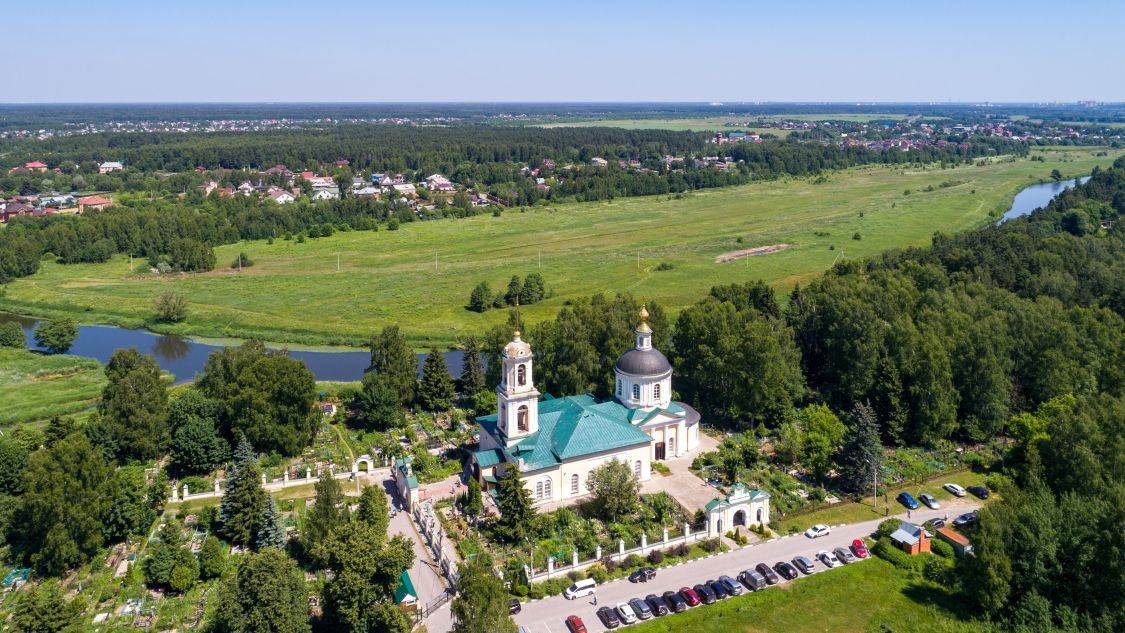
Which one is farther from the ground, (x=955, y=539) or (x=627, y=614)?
(x=955, y=539)

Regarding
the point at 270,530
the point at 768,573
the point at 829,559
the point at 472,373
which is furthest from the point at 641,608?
the point at 472,373

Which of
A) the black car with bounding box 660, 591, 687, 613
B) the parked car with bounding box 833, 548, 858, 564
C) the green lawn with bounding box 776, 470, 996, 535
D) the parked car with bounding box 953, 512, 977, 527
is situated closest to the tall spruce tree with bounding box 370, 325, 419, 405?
the black car with bounding box 660, 591, 687, 613

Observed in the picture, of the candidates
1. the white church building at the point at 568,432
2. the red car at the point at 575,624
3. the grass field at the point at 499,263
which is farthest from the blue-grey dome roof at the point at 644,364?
the grass field at the point at 499,263

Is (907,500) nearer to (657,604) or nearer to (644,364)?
(644,364)

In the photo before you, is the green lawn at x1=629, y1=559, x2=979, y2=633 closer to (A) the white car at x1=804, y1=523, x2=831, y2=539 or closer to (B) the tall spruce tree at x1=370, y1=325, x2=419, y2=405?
(A) the white car at x1=804, y1=523, x2=831, y2=539

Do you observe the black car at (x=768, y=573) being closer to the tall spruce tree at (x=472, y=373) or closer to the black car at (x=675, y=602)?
the black car at (x=675, y=602)

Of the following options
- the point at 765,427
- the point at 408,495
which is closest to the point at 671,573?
the point at 408,495
